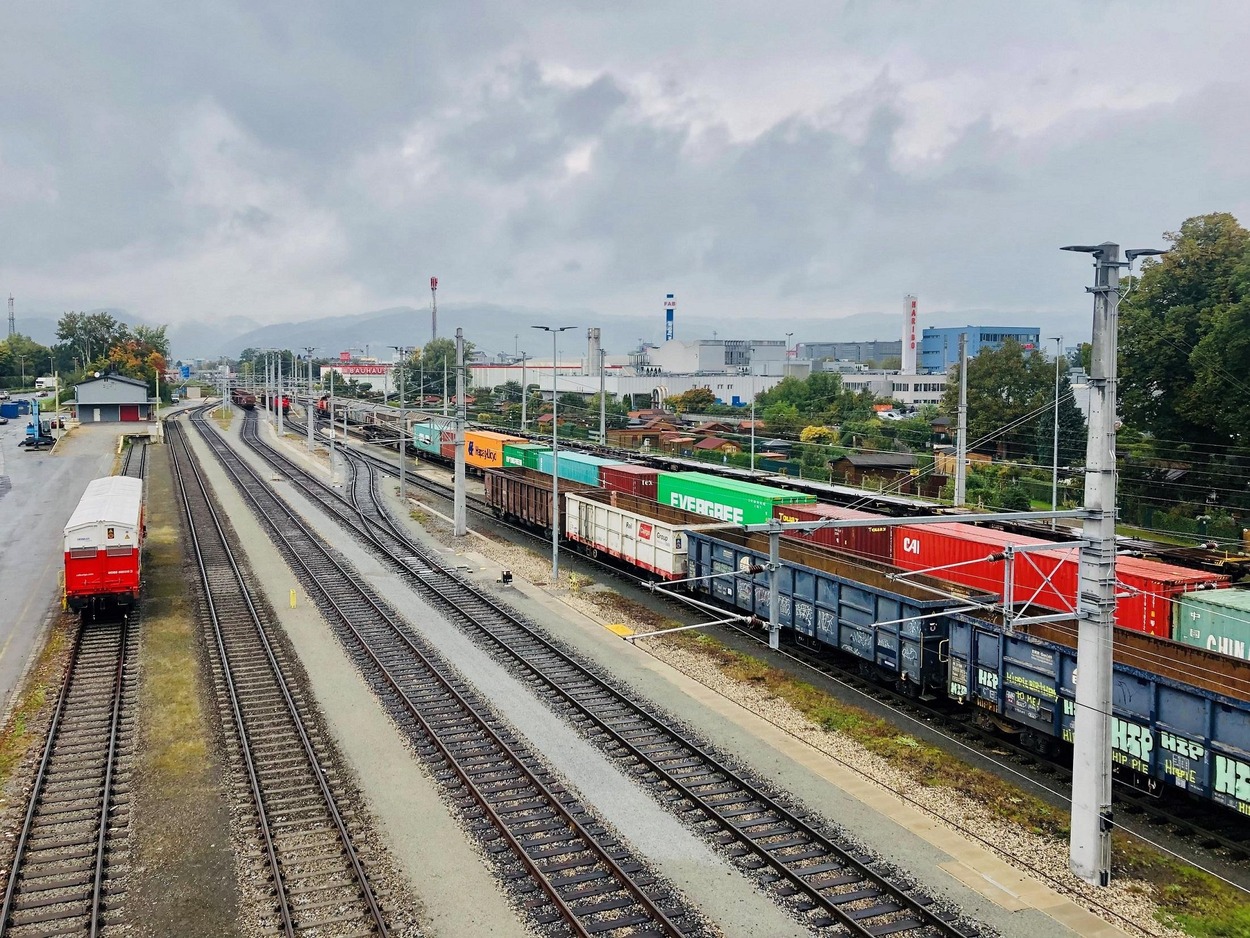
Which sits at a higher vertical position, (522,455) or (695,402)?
(695,402)

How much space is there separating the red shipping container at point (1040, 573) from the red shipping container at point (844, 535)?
986mm

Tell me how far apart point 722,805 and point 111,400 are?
11083 centimetres

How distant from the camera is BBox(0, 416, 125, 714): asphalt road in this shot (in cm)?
2986

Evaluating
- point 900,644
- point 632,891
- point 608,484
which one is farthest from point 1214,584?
point 608,484

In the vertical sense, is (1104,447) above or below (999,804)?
above

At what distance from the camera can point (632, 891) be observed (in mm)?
15414

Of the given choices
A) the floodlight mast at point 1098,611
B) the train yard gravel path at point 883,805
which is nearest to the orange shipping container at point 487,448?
the train yard gravel path at point 883,805

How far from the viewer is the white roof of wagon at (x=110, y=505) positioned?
1206 inches

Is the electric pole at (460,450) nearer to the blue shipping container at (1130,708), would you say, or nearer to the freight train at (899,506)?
the freight train at (899,506)

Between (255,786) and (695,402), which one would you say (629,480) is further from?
(695,402)

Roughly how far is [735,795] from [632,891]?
14.2 ft

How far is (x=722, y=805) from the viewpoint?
18.7m

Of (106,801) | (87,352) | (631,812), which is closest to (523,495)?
(106,801)

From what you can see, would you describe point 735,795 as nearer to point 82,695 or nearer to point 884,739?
point 884,739
